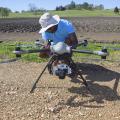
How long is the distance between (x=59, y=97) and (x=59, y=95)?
0.11m

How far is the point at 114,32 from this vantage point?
25.4 m

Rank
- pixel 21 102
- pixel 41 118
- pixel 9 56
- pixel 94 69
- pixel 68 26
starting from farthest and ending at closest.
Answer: pixel 9 56 → pixel 94 69 → pixel 68 26 → pixel 21 102 → pixel 41 118

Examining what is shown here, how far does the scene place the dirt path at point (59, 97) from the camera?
7.41m

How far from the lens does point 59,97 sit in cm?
816

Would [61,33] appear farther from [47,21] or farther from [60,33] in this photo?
[47,21]

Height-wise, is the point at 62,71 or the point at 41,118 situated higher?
the point at 62,71

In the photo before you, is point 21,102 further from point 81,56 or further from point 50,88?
point 81,56

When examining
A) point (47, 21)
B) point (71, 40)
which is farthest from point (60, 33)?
point (47, 21)

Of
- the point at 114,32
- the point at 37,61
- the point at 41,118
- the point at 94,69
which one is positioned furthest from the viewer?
the point at 114,32

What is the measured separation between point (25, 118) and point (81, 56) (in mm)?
4754

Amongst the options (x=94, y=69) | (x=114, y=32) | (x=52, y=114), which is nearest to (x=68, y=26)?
(x=94, y=69)

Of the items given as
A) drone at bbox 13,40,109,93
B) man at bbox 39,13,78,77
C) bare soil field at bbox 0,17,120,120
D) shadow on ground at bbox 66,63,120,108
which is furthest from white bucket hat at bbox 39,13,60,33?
shadow on ground at bbox 66,63,120,108

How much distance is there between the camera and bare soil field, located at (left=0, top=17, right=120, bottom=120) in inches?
292

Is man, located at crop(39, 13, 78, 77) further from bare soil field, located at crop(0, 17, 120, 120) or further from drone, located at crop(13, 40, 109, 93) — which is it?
bare soil field, located at crop(0, 17, 120, 120)
